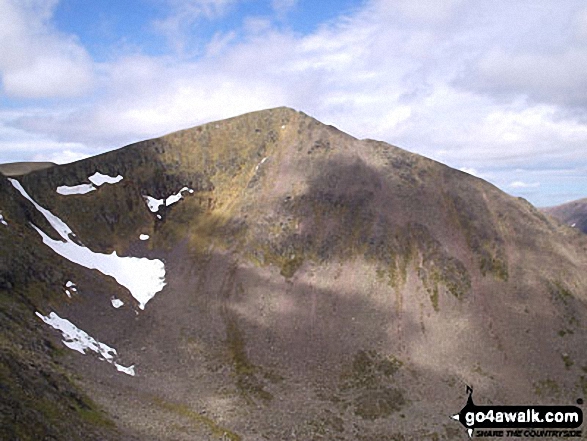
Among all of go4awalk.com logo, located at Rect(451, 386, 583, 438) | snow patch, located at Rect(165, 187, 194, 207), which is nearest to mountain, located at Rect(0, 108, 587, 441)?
snow patch, located at Rect(165, 187, 194, 207)

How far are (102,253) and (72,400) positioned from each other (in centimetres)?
5218

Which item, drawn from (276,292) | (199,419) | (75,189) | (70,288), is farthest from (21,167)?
(199,419)

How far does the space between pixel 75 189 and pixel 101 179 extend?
7.14 m

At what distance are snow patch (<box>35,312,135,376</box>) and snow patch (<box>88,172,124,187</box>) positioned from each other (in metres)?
44.3

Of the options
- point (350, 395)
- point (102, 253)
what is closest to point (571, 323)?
point (350, 395)

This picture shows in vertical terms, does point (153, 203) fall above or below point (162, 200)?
below

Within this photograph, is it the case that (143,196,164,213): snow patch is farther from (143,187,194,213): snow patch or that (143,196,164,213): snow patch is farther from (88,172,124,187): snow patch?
(88,172,124,187): snow patch

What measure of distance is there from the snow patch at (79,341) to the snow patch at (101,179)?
1745 inches

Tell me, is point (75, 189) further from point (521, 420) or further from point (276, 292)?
point (521, 420)

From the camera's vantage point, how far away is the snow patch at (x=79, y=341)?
6550 cm

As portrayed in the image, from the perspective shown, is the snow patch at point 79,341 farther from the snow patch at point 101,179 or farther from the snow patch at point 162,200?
the snow patch at point 101,179

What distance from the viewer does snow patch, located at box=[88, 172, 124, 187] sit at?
350 feet

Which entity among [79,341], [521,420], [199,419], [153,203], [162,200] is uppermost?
[162,200]

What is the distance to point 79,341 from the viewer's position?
66938 millimetres
